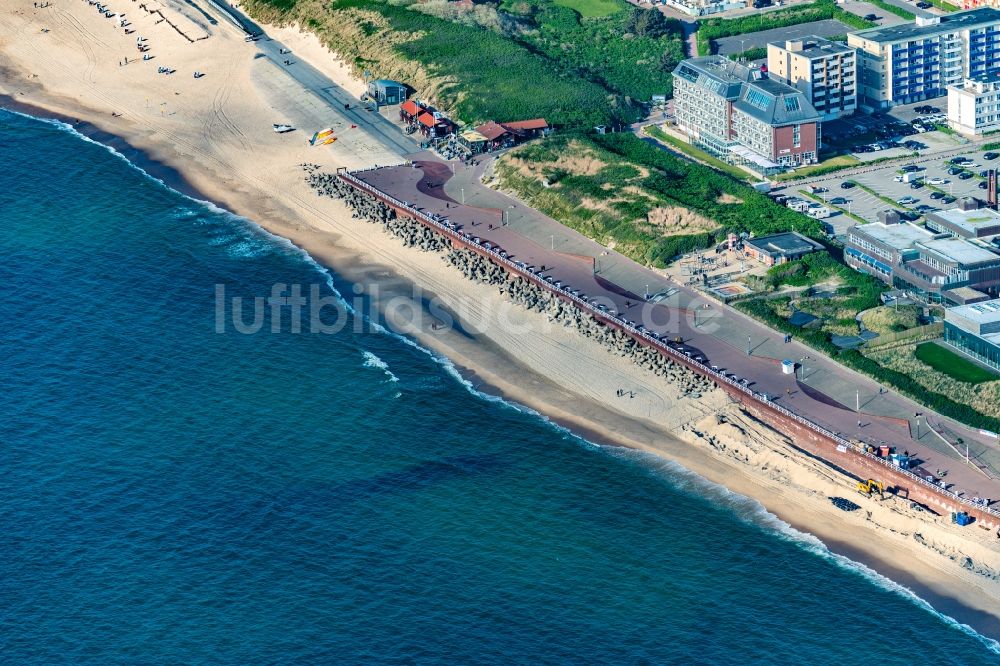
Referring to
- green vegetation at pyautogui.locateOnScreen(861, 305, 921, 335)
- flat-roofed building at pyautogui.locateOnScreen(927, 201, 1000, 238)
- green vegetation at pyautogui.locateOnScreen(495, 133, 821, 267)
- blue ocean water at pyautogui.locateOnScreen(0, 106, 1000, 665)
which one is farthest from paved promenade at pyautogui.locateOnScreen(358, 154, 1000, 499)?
flat-roofed building at pyautogui.locateOnScreen(927, 201, 1000, 238)

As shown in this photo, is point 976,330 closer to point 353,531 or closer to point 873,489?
point 873,489

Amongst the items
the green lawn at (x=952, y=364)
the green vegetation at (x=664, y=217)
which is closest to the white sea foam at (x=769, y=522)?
the green lawn at (x=952, y=364)

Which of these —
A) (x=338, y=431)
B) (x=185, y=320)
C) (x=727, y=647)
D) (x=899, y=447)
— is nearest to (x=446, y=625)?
(x=727, y=647)

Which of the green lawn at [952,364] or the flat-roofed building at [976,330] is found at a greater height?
the flat-roofed building at [976,330]

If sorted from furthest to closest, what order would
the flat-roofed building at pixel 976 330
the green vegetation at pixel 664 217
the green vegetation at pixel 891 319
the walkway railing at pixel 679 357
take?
1. the green vegetation at pixel 664 217
2. the green vegetation at pixel 891 319
3. the flat-roofed building at pixel 976 330
4. the walkway railing at pixel 679 357

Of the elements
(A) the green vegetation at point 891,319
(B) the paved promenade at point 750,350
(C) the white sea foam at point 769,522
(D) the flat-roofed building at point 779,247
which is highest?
(D) the flat-roofed building at point 779,247

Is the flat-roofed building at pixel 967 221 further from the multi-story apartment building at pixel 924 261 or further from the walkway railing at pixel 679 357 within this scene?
the walkway railing at pixel 679 357

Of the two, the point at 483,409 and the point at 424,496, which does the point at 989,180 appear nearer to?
the point at 483,409

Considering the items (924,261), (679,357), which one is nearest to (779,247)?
(924,261)
